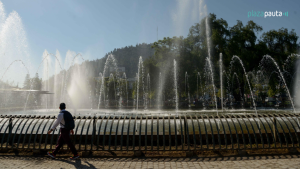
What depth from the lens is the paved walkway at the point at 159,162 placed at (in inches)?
222

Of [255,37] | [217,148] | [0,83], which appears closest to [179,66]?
[255,37]

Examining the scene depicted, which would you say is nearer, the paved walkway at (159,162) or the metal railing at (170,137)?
the paved walkway at (159,162)

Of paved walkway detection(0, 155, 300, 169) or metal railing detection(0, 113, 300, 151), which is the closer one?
paved walkway detection(0, 155, 300, 169)

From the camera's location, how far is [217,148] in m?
6.79

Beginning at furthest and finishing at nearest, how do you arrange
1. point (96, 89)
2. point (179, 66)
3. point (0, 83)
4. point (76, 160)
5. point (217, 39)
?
point (96, 89) → point (0, 83) → point (179, 66) → point (217, 39) → point (76, 160)

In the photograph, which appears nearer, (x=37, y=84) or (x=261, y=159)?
(x=261, y=159)

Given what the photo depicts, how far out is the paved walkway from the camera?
18.5 feet

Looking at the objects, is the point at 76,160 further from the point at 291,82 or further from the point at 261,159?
the point at 291,82

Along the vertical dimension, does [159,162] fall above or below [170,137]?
below

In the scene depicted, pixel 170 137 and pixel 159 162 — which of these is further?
pixel 170 137

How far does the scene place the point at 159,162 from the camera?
6.03 metres

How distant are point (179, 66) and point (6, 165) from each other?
3416 centimetres

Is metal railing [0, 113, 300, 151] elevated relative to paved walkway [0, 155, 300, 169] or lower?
elevated

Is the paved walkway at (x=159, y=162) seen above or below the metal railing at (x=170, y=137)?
below
